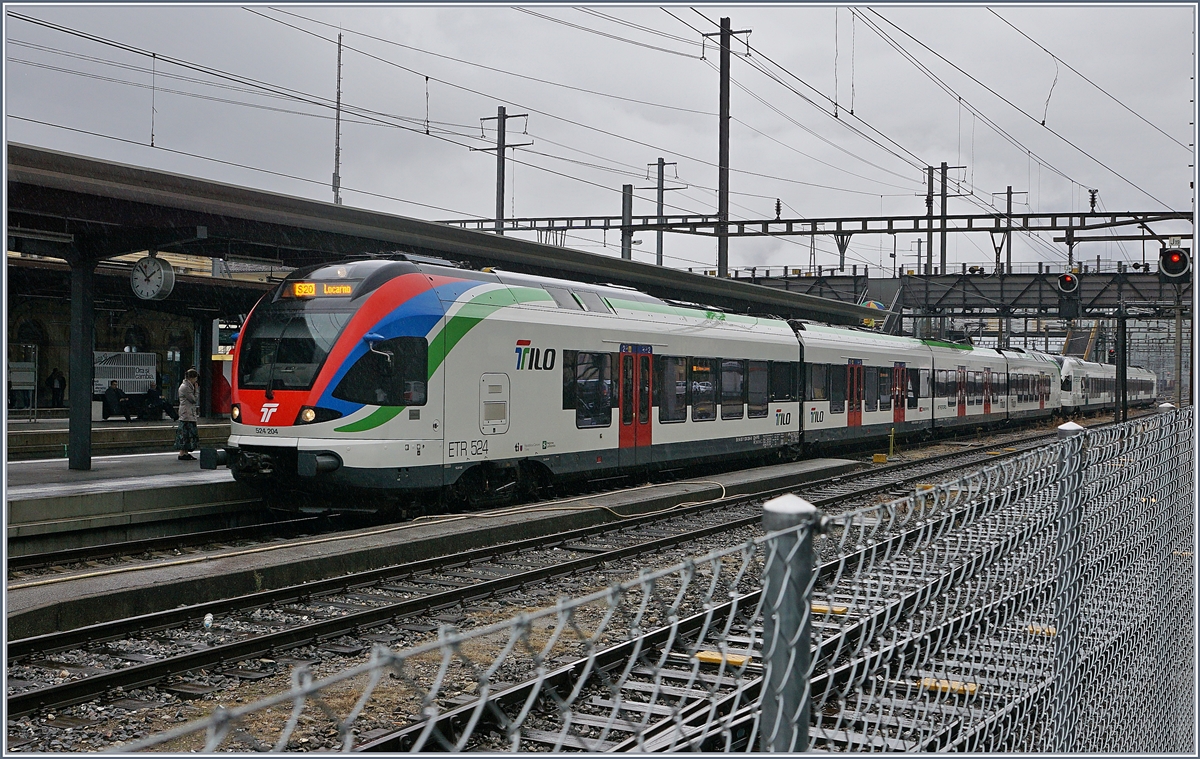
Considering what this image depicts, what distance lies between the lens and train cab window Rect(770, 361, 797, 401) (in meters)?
20.5

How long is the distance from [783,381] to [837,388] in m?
3.08

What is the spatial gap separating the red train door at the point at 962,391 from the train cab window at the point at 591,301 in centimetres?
1987

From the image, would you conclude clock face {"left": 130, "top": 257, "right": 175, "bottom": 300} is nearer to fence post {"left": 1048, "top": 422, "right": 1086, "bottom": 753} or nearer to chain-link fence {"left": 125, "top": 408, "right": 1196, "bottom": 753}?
chain-link fence {"left": 125, "top": 408, "right": 1196, "bottom": 753}

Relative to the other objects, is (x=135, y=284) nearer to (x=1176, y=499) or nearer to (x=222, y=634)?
(x=222, y=634)

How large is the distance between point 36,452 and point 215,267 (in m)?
15.9

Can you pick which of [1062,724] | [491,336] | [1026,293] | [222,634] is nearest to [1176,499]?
[1062,724]

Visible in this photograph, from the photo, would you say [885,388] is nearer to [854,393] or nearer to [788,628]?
[854,393]

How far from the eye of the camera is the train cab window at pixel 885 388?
25875mm

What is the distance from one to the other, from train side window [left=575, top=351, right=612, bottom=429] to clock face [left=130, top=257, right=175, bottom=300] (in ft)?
19.8

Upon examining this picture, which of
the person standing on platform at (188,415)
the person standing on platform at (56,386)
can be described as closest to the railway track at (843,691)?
the person standing on platform at (188,415)

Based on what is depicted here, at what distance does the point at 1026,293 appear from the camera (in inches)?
1834

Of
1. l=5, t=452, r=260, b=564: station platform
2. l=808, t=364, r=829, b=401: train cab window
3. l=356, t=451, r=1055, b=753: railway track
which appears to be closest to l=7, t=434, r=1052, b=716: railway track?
l=356, t=451, r=1055, b=753: railway track

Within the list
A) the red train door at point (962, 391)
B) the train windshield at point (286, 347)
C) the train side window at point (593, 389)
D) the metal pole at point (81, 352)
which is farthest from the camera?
the red train door at point (962, 391)

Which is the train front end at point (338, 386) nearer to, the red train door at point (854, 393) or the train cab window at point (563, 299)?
the train cab window at point (563, 299)
